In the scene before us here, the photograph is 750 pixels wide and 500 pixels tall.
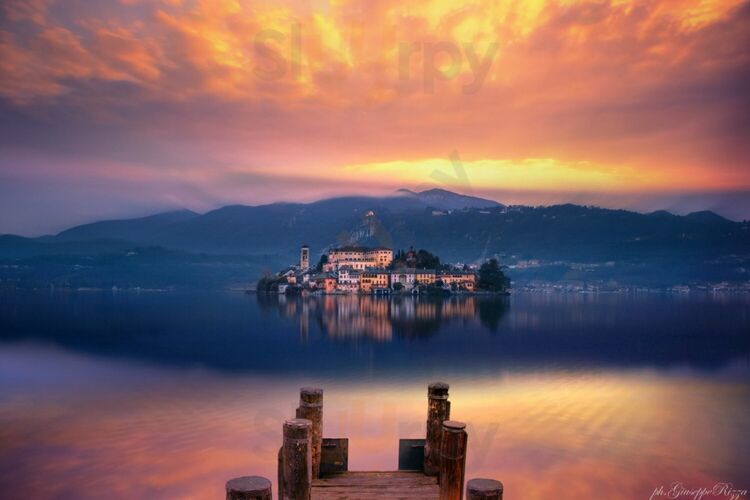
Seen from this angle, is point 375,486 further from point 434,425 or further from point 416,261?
point 416,261

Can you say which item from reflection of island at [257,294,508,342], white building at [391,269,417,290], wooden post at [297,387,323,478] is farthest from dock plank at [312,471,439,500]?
white building at [391,269,417,290]

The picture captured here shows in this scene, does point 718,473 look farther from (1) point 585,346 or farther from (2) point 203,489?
(1) point 585,346

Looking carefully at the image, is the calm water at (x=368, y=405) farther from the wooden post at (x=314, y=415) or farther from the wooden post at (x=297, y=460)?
the wooden post at (x=297, y=460)

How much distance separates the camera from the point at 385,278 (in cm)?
10669

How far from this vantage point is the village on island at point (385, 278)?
340 feet

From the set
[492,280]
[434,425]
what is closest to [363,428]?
[434,425]

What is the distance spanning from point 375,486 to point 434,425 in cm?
107

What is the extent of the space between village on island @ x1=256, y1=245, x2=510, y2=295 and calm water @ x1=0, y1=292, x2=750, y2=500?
2330 inches

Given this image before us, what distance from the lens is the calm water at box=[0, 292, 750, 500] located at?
42.2 feet

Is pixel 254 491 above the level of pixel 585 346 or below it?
above

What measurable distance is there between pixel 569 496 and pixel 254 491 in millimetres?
9019

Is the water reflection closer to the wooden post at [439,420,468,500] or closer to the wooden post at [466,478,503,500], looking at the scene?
the wooden post at [439,420,468,500]

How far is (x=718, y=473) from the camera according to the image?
1319 cm

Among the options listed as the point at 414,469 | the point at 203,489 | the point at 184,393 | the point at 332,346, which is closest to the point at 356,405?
the point at 184,393
